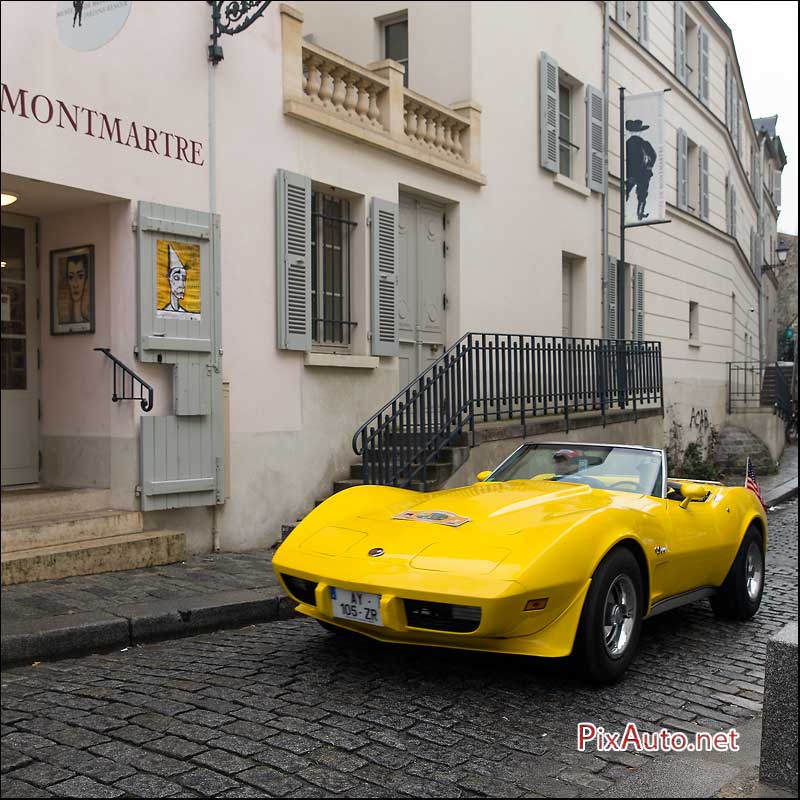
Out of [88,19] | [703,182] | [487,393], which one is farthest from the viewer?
[703,182]

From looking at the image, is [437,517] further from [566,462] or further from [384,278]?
[384,278]

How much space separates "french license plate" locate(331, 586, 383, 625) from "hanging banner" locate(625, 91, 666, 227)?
1246cm

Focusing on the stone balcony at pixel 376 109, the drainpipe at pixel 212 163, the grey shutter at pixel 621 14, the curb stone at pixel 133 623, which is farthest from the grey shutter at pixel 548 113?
the curb stone at pixel 133 623

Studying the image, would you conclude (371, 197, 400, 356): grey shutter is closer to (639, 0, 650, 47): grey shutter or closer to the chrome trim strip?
the chrome trim strip

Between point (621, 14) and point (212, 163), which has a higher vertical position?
point (621, 14)

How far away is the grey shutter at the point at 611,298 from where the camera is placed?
16.2 metres

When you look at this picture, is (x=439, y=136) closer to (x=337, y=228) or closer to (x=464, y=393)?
(x=337, y=228)

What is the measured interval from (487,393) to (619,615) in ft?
19.1

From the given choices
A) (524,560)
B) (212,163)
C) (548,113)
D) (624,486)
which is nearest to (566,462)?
(624,486)

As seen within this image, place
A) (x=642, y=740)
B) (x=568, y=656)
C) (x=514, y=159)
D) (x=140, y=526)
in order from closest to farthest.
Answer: (x=642, y=740), (x=568, y=656), (x=140, y=526), (x=514, y=159)

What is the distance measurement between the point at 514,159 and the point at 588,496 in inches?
355

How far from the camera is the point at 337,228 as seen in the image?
1067 cm

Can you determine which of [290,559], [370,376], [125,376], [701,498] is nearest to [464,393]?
[370,376]

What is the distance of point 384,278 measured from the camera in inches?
427
